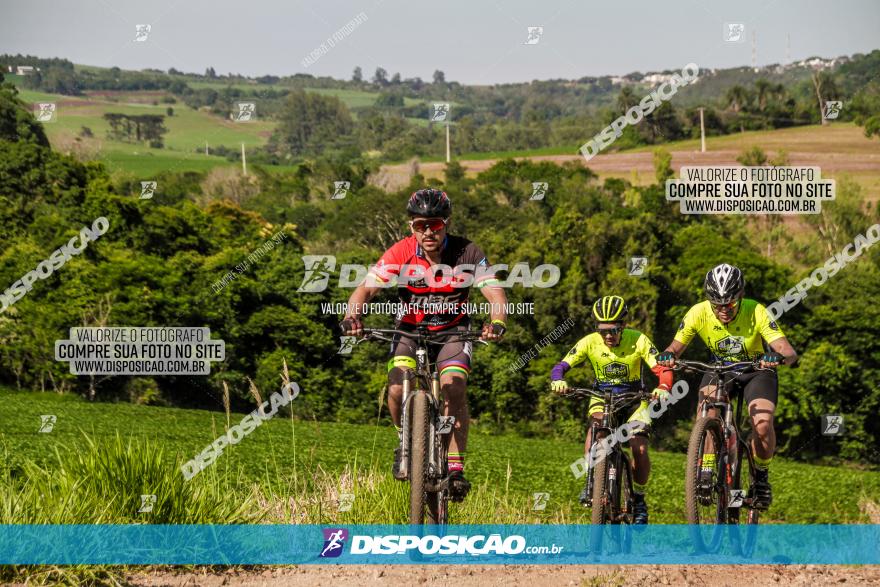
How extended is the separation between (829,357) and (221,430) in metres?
25.0

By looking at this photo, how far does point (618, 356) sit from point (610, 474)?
1015 mm

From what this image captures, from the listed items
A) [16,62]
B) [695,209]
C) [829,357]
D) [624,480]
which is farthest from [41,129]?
[624,480]

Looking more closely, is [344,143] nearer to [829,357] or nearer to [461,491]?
[829,357]

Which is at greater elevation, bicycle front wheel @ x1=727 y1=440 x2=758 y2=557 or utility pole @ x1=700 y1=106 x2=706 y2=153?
utility pole @ x1=700 y1=106 x2=706 y2=153

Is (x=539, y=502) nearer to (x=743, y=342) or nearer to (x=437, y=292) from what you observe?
(x=743, y=342)

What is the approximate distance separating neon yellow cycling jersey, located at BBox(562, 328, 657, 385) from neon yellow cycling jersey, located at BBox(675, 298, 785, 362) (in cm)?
33

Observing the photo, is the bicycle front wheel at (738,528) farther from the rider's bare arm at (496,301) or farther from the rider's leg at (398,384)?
the rider's leg at (398,384)

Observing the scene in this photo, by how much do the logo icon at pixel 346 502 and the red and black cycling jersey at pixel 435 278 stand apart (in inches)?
60.2

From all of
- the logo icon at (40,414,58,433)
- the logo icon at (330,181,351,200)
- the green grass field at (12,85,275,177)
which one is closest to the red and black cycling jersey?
the logo icon at (40,414,58,433)

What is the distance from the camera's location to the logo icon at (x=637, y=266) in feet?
143

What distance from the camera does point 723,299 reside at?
9078 mm

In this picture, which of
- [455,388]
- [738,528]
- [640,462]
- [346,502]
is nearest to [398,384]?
[455,388]

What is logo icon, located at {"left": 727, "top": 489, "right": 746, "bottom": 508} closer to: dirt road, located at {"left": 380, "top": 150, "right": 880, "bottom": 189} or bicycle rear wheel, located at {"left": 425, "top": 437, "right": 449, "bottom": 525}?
bicycle rear wheel, located at {"left": 425, "top": 437, "right": 449, "bottom": 525}

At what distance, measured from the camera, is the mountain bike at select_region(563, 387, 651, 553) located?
8.98 metres
